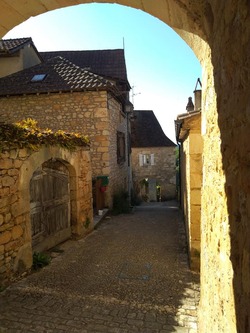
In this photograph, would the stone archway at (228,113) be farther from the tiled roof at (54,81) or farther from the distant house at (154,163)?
the distant house at (154,163)

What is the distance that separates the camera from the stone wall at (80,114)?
10055mm

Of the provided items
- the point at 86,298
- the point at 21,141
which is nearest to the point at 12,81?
the point at 21,141

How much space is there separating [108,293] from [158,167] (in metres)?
17.2

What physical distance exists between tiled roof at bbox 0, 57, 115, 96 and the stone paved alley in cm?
614

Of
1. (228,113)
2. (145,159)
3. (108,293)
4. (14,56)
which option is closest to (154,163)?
(145,159)

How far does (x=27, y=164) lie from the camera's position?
186 inches

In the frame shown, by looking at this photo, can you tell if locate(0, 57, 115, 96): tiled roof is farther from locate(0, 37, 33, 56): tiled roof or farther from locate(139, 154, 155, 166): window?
locate(139, 154, 155, 166): window

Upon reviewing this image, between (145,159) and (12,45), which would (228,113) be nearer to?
(12,45)

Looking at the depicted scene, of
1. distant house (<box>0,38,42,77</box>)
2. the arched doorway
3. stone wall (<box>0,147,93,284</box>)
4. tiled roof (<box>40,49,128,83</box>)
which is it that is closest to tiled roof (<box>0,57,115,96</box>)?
distant house (<box>0,38,42,77</box>)

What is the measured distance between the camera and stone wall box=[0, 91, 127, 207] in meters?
10.1

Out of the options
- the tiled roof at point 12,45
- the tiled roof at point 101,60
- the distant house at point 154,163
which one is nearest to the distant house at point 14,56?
the tiled roof at point 12,45

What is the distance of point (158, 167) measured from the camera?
68.4 ft

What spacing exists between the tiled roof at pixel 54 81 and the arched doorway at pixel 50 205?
14.7 ft

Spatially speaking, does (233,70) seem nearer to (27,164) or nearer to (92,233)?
(27,164)
